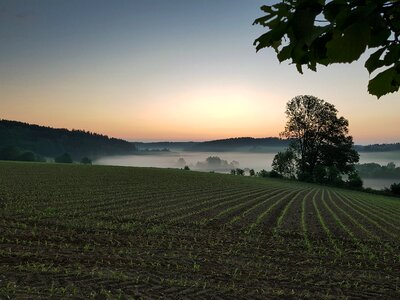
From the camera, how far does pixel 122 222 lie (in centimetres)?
1956

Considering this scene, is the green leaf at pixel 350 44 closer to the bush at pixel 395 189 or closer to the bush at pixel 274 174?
the bush at pixel 395 189

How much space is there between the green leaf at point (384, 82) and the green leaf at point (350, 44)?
504 millimetres

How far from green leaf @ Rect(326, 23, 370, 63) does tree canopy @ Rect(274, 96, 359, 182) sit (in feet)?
247

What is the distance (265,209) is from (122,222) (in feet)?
43.9

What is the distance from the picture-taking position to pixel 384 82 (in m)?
1.88

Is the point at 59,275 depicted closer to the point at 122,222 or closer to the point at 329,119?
the point at 122,222

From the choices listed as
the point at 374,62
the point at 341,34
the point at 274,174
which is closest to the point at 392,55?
the point at 374,62

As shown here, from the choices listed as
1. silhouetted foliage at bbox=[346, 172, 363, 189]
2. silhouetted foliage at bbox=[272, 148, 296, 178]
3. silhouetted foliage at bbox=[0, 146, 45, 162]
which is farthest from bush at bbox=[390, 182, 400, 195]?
silhouetted foliage at bbox=[0, 146, 45, 162]

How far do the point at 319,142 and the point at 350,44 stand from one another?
77882 millimetres

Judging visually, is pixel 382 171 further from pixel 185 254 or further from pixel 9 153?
pixel 185 254

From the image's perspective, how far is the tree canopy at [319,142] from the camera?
73188 millimetres

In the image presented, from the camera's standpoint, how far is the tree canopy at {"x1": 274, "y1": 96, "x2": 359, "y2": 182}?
73188 mm

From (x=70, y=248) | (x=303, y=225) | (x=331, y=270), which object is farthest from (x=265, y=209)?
(x=70, y=248)

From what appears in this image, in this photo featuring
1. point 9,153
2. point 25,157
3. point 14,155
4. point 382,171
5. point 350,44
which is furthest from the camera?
point 382,171
